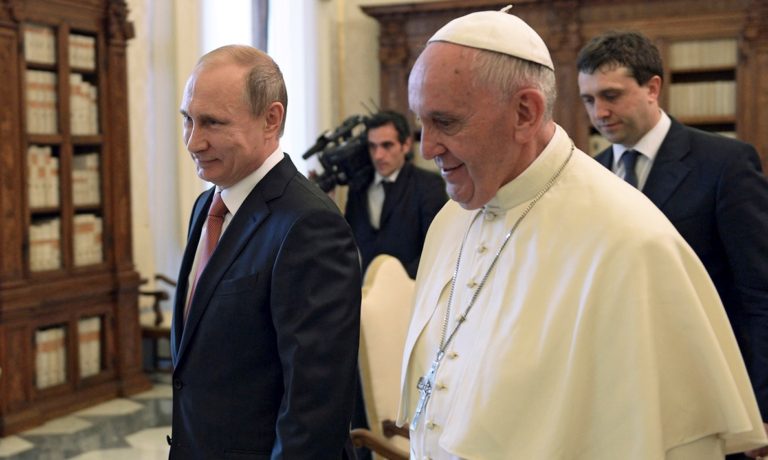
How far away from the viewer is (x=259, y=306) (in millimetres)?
1722

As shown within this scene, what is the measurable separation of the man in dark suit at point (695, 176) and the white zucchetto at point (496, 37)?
86 cm

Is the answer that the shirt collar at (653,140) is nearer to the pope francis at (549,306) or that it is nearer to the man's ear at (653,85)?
the man's ear at (653,85)

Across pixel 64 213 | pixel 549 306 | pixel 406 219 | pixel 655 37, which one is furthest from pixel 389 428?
pixel 655 37

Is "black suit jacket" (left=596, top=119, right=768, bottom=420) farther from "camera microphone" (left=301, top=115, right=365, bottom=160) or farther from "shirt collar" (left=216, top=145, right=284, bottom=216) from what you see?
"camera microphone" (left=301, top=115, right=365, bottom=160)

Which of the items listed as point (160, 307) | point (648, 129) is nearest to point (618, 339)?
point (648, 129)

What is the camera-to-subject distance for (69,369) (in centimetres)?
547

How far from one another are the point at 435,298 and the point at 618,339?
423 millimetres

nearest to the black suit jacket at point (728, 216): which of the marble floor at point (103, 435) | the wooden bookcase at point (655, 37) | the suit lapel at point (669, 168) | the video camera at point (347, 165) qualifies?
the suit lapel at point (669, 168)

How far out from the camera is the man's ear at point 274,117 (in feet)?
5.98

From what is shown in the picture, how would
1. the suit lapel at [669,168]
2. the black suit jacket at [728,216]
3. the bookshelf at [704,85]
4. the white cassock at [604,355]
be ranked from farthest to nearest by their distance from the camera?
the bookshelf at [704,85] < the suit lapel at [669,168] < the black suit jacket at [728,216] < the white cassock at [604,355]

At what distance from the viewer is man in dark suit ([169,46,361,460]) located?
168cm

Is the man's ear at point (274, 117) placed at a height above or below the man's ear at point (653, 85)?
below

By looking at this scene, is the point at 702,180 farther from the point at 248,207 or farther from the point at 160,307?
the point at 160,307

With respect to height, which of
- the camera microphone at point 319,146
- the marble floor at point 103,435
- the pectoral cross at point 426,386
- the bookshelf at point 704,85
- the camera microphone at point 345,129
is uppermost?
the bookshelf at point 704,85
